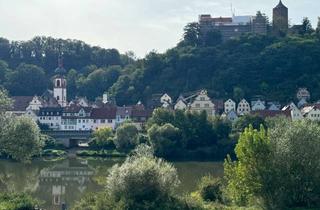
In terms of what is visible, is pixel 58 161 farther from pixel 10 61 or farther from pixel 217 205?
pixel 10 61

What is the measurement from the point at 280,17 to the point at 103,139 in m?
56.3

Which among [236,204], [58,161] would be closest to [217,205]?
[236,204]

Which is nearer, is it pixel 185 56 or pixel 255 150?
pixel 255 150

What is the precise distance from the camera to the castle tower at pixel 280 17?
113 metres

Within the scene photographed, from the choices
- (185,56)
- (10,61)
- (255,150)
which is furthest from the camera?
(10,61)

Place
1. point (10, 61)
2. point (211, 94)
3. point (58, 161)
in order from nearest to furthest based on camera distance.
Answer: point (58, 161), point (211, 94), point (10, 61)

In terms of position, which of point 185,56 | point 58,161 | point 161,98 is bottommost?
point 58,161

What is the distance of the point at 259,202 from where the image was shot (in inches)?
1094

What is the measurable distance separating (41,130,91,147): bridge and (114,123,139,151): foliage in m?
7.25

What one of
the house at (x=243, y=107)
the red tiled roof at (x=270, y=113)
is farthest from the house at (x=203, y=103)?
the red tiled roof at (x=270, y=113)

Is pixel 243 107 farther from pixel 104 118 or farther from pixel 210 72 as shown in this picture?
pixel 104 118

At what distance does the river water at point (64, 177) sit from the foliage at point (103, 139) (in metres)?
6.14

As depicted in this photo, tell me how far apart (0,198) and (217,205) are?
9608 millimetres

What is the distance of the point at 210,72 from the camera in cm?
9656
